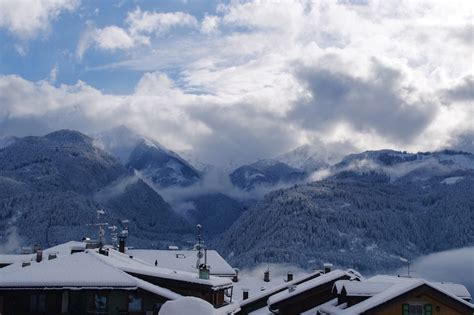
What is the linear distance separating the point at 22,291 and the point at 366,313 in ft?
59.0

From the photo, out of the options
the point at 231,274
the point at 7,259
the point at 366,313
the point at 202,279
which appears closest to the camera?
the point at 366,313

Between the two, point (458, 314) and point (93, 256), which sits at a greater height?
point (93, 256)

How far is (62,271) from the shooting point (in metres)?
40.7

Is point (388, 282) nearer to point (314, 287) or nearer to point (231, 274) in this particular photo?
point (314, 287)

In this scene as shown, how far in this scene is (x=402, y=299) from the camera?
3738cm

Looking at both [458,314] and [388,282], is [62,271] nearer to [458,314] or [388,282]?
[388,282]

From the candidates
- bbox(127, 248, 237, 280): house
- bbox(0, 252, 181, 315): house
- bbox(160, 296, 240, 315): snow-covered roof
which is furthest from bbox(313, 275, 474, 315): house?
bbox(127, 248, 237, 280): house

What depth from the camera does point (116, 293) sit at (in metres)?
40.3

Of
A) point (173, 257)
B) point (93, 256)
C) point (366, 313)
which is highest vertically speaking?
point (173, 257)

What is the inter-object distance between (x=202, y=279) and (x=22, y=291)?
10.4 meters

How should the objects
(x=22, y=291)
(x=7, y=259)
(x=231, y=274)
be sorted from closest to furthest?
1. (x=22, y=291)
2. (x=7, y=259)
3. (x=231, y=274)

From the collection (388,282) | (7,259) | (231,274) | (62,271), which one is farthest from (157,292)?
(231,274)

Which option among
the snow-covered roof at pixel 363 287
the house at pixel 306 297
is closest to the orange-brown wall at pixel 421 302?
the snow-covered roof at pixel 363 287

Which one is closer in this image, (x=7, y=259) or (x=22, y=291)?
(x=22, y=291)
